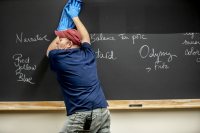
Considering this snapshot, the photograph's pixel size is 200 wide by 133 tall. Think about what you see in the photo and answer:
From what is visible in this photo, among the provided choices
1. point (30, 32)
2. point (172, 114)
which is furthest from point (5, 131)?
point (172, 114)

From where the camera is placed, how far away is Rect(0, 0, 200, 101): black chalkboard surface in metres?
2.54

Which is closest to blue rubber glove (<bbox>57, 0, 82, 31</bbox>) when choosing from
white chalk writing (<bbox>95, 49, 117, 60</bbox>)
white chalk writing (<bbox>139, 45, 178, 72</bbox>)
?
white chalk writing (<bbox>95, 49, 117, 60</bbox>)

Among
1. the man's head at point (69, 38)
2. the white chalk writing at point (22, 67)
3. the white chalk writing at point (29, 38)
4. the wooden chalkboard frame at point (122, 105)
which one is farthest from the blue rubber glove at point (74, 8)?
the wooden chalkboard frame at point (122, 105)

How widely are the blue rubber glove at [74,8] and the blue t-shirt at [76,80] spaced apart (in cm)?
37

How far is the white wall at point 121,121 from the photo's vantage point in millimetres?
2607

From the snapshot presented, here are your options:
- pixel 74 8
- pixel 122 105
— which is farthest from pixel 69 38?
pixel 122 105

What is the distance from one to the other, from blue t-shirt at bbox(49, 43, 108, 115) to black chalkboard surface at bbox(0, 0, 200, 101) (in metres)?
0.35

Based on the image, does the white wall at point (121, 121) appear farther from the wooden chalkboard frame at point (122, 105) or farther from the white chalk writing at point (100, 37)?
the white chalk writing at point (100, 37)

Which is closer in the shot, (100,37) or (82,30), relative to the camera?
(82,30)

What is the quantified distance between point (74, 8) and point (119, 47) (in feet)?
1.62

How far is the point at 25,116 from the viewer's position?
2611mm

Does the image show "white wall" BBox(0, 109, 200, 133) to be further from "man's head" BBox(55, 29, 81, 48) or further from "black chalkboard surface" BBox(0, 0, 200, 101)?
"man's head" BBox(55, 29, 81, 48)

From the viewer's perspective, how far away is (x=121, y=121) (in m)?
2.61

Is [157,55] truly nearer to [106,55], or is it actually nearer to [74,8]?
[106,55]
